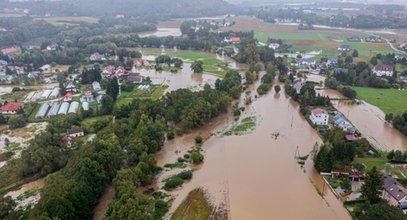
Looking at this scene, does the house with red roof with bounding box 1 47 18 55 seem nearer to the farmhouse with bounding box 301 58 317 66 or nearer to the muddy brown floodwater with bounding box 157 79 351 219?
the muddy brown floodwater with bounding box 157 79 351 219

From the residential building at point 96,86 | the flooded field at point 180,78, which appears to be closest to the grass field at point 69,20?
the flooded field at point 180,78

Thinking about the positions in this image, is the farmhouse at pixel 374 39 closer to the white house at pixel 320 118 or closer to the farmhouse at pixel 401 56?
the farmhouse at pixel 401 56

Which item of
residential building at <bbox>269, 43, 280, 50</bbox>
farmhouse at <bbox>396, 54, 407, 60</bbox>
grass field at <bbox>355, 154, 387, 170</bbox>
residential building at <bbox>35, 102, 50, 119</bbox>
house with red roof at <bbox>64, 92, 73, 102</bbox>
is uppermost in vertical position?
farmhouse at <bbox>396, 54, 407, 60</bbox>

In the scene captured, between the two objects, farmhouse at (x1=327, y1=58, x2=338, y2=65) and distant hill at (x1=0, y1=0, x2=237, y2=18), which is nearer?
farmhouse at (x1=327, y1=58, x2=338, y2=65)

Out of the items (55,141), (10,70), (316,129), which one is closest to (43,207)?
(55,141)

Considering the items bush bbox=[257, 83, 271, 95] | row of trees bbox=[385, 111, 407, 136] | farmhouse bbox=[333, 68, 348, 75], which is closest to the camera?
row of trees bbox=[385, 111, 407, 136]

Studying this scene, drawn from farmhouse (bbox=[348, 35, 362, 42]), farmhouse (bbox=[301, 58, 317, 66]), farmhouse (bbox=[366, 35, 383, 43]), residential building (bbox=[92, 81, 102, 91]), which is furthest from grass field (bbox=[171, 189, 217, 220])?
farmhouse (bbox=[366, 35, 383, 43])

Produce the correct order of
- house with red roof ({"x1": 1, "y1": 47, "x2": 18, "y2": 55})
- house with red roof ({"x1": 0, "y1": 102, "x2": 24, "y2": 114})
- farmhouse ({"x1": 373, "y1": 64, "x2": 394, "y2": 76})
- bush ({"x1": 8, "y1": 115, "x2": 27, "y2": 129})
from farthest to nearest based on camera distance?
house with red roof ({"x1": 1, "y1": 47, "x2": 18, "y2": 55})
farmhouse ({"x1": 373, "y1": 64, "x2": 394, "y2": 76})
house with red roof ({"x1": 0, "y1": 102, "x2": 24, "y2": 114})
bush ({"x1": 8, "y1": 115, "x2": 27, "y2": 129})

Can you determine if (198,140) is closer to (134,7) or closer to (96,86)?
(96,86)
